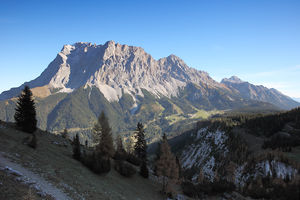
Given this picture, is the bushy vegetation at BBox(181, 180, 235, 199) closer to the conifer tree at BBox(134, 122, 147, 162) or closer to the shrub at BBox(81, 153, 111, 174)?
the shrub at BBox(81, 153, 111, 174)

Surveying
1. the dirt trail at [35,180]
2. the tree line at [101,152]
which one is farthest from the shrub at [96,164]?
the dirt trail at [35,180]

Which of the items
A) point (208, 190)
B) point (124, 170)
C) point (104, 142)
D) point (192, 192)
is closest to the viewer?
point (124, 170)

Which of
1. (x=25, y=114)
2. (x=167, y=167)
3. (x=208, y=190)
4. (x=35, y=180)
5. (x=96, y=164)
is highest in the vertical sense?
(x=25, y=114)

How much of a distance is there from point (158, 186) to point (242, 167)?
44974mm

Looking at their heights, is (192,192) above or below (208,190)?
below

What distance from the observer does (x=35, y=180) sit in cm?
1872

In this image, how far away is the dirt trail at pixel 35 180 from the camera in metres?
17.8

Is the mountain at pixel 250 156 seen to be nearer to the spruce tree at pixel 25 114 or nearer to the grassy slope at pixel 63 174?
the grassy slope at pixel 63 174

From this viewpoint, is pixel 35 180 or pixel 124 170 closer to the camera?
pixel 35 180

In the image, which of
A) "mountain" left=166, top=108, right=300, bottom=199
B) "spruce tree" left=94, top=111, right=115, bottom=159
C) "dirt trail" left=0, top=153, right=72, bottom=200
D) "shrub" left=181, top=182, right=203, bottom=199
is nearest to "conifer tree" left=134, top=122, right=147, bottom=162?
"mountain" left=166, top=108, right=300, bottom=199

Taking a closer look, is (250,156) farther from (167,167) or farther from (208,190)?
(167,167)

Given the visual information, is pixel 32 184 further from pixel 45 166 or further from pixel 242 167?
pixel 242 167

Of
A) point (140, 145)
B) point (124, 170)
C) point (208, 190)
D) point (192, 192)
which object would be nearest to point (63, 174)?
point (124, 170)

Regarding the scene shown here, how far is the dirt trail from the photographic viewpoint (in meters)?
17.8
